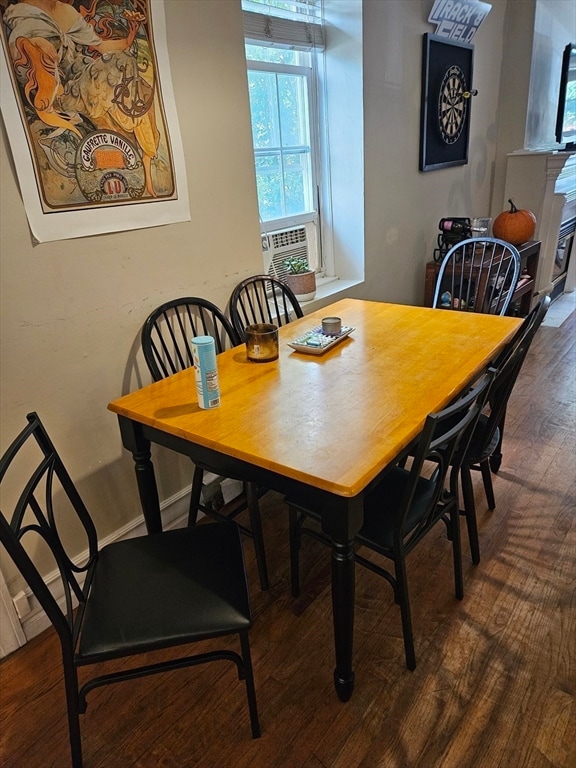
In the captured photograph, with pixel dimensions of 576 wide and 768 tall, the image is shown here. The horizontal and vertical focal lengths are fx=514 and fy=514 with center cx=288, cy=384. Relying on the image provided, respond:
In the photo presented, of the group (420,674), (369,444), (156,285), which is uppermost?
(156,285)

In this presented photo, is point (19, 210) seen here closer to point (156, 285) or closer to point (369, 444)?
point (156, 285)

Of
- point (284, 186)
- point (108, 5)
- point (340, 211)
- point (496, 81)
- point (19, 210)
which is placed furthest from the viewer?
point (496, 81)

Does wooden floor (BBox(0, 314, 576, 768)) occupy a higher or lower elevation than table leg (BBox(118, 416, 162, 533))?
lower

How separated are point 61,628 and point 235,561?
41 centimetres

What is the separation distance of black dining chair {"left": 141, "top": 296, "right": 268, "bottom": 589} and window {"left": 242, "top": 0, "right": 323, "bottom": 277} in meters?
0.70

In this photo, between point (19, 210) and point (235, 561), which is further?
point (19, 210)

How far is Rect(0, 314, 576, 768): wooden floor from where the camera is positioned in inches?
50.4

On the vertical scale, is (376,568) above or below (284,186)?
below

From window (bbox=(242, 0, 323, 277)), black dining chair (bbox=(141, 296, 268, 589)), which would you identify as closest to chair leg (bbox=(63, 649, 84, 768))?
black dining chair (bbox=(141, 296, 268, 589))

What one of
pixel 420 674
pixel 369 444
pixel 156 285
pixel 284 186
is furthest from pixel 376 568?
pixel 284 186

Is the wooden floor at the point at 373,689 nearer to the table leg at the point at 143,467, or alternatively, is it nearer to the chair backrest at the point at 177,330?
the table leg at the point at 143,467

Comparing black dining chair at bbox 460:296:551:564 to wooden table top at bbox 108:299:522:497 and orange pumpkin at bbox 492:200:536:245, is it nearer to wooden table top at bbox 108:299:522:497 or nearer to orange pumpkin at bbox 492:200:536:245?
wooden table top at bbox 108:299:522:497

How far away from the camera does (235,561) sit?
1.31m

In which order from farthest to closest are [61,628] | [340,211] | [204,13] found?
[340,211] → [204,13] → [61,628]
